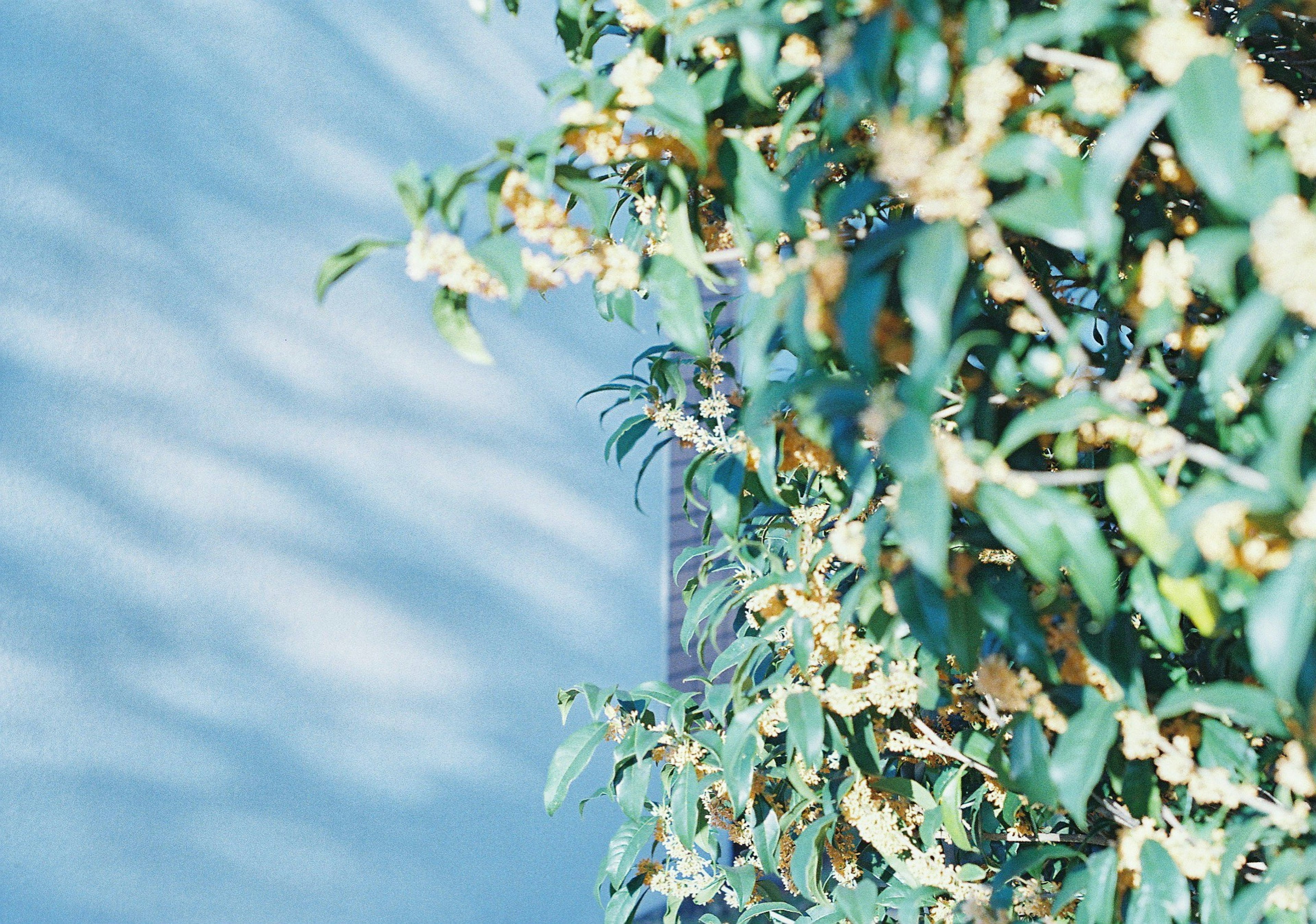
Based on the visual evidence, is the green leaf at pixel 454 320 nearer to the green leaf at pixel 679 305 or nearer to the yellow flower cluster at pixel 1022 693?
the green leaf at pixel 679 305

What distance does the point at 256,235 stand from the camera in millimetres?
1910

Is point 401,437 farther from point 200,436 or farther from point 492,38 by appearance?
point 492,38

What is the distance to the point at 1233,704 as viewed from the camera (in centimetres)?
68

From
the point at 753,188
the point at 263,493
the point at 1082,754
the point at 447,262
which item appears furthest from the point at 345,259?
the point at 263,493

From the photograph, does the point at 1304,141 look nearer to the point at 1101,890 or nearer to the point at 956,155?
the point at 956,155

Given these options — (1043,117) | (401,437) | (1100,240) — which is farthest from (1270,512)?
(401,437)

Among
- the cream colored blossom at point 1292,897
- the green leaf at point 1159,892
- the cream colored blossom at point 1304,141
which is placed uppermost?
the cream colored blossom at point 1304,141

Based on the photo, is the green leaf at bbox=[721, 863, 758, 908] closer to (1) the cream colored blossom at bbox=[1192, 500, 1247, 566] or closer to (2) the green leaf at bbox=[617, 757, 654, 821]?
(2) the green leaf at bbox=[617, 757, 654, 821]

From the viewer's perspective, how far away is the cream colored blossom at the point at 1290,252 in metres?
0.48

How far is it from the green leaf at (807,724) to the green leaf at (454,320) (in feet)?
1.44

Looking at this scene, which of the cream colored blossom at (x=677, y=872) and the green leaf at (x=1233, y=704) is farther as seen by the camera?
the cream colored blossom at (x=677, y=872)

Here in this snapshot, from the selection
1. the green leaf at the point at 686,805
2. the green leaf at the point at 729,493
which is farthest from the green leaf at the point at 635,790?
the green leaf at the point at 729,493

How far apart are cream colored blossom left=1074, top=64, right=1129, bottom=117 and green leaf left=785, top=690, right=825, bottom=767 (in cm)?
54

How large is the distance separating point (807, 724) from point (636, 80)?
561 millimetres
